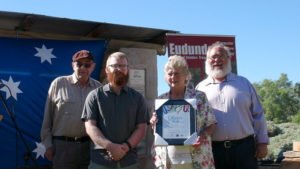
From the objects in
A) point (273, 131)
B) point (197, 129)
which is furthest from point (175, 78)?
point (273, 131)

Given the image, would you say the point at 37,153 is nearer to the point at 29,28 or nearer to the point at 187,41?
the point at 29,28

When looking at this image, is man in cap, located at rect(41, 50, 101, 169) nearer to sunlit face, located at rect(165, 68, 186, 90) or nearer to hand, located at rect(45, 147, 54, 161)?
hand, located at rect(45, 147, 54, 161)

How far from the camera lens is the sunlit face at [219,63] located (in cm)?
417

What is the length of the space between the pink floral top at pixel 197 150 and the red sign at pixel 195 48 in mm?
2711

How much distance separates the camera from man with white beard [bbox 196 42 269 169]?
411cm

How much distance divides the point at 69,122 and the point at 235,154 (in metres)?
1.70

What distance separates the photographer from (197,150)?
379cm

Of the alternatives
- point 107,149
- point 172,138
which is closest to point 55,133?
point 107,149

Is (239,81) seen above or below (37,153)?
above

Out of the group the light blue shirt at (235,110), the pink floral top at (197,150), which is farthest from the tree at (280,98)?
the pink floral top at (197,150)

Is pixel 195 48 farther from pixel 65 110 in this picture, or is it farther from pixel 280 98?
pixel 280 98

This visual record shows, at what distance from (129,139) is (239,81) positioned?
1.24 m

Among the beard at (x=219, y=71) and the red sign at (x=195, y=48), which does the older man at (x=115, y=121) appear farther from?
the red sign at (x=195, y=48)

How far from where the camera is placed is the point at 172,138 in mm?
3744
